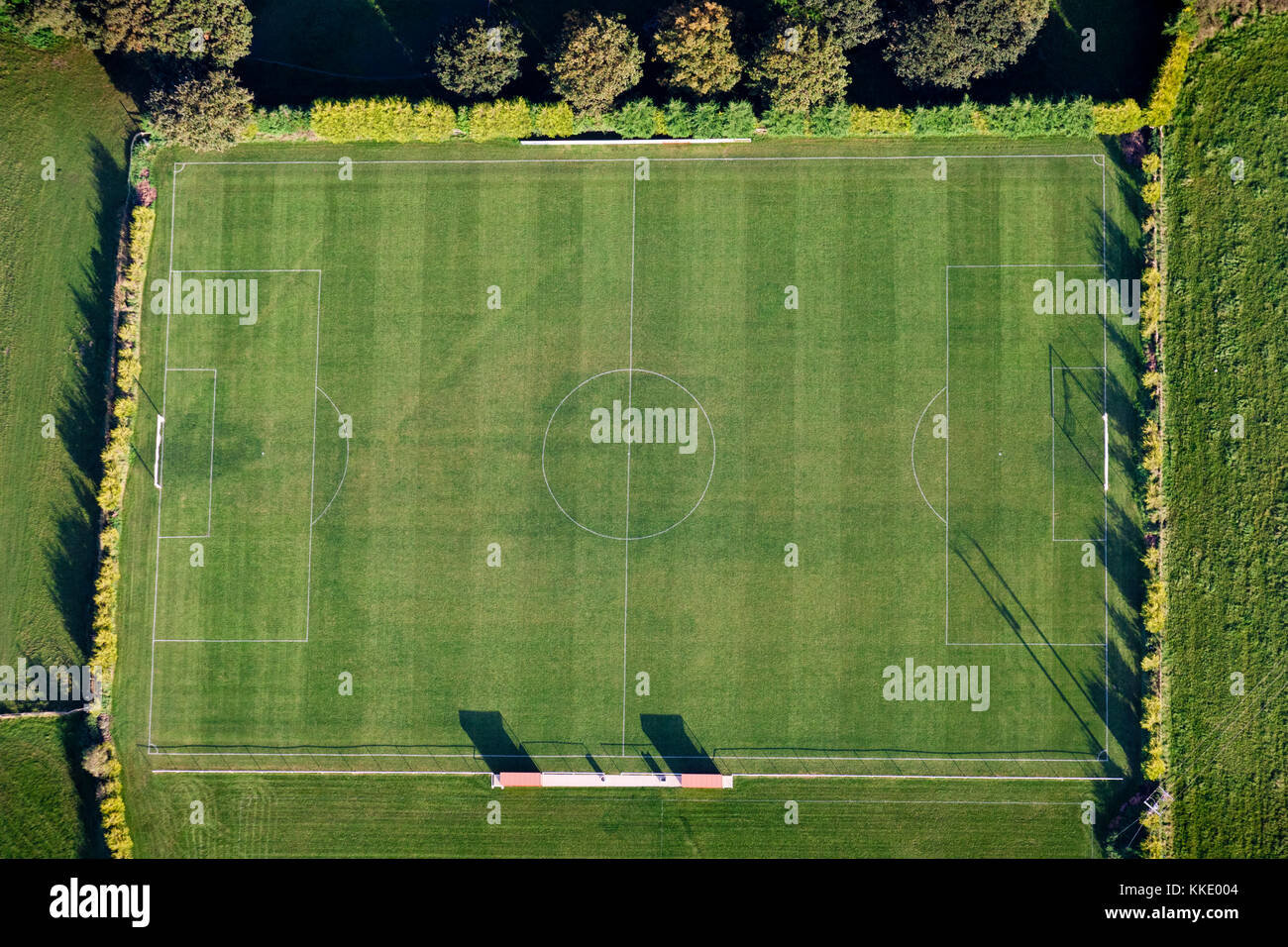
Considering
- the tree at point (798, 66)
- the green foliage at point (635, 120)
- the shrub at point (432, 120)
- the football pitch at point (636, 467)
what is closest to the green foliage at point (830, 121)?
the tree at point (798, 66)

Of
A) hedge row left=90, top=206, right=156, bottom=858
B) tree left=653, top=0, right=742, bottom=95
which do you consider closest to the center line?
tree left=653, top=0, right=742, bottom=95

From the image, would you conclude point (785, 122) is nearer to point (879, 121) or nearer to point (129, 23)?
point (879, 121)

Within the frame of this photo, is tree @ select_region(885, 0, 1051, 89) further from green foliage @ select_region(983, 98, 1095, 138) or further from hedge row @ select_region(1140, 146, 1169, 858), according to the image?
hedge row @ select_region(1140, 146, 1169, 858)

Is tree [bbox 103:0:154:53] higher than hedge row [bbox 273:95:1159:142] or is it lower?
higher

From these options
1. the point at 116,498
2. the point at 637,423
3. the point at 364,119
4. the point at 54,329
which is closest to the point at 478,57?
the point at 364,119
